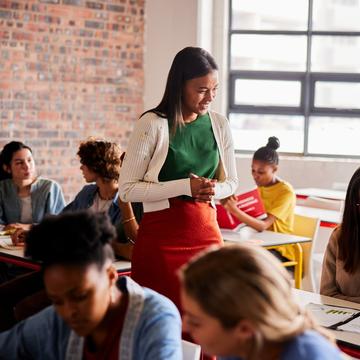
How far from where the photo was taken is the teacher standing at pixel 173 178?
10.9 ft

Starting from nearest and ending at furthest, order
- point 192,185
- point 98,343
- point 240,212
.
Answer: point 98,343, point 192,185, point 240,212

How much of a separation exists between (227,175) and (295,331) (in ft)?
6.58

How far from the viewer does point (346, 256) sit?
3312 millimetres

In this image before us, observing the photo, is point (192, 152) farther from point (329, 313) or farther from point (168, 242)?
point (329, 313)

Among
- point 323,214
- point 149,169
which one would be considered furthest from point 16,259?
point 323,214

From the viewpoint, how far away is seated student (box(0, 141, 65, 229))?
17.0 feet

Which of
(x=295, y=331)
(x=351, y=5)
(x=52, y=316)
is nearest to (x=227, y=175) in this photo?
(x=52, y=316)

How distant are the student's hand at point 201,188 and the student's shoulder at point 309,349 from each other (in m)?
1.70

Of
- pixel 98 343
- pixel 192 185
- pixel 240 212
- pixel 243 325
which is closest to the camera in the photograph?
pixel 243 325

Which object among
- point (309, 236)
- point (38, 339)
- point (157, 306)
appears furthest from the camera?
point (309, 236)

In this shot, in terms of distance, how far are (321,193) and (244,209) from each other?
84.4 inches

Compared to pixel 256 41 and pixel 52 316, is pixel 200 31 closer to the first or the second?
pixel 256 41

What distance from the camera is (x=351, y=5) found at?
8.05 m

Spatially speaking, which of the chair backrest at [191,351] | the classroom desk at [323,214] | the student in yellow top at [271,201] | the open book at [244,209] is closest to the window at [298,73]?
the classroom desk at [323,214]
